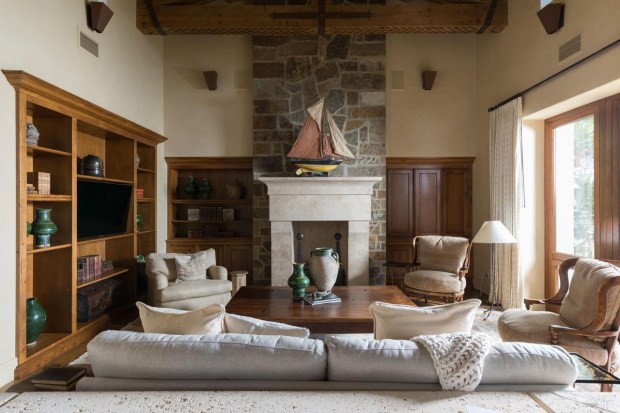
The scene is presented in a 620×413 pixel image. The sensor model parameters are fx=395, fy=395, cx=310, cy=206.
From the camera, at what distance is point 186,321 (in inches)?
70.4

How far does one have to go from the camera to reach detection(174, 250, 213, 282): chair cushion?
4.80m

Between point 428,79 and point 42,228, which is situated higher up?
point 428,79

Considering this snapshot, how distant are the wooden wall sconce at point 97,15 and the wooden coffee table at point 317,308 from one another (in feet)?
10.3

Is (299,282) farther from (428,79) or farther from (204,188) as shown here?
(428,79)

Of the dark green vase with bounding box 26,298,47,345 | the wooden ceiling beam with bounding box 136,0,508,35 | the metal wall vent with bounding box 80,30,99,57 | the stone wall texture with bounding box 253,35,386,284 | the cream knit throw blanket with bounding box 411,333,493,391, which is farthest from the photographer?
the stone wall texture with bounding box 253,35,386,284

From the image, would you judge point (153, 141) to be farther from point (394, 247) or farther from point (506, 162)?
point (506, 162)

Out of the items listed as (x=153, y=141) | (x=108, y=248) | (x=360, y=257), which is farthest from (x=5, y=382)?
(x=360, y=257)

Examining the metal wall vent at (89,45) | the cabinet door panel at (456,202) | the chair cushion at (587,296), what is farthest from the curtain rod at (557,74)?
the metal wall vent at (89,45)

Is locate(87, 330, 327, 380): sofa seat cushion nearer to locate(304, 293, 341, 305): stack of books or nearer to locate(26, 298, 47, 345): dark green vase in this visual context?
locate(304, 293, 341, 305): stack of books

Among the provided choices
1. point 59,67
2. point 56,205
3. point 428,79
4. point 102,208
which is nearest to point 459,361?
point 56,205


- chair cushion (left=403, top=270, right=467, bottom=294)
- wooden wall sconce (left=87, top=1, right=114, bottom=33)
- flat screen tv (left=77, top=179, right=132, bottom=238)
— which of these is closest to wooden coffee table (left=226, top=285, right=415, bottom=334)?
chair cushion (left=403, top=270, right=467, bottom=294)

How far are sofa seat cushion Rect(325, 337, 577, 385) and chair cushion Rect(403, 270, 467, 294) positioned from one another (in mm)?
3206

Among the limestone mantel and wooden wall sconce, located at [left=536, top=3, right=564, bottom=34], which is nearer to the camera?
wooden wall sconce, located at [left=536, top=3, right=564, bottom=34]

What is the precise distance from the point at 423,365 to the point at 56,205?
3605 mm
